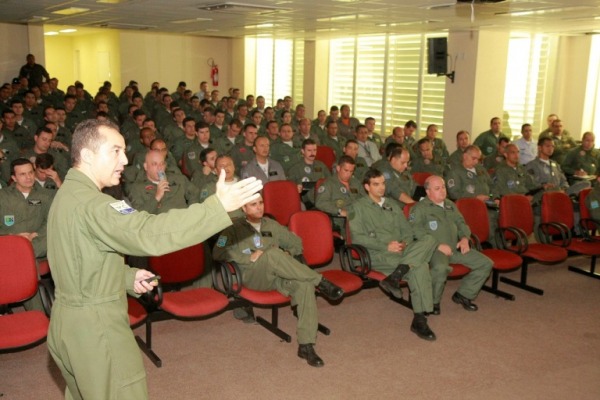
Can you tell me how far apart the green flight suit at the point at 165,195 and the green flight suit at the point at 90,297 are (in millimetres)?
2953

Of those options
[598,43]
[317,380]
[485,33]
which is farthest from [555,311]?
[598,43]

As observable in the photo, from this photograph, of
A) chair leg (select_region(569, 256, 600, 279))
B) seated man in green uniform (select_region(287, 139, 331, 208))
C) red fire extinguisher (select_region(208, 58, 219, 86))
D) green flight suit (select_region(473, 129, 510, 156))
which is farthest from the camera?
red fire extinguisher (select_region(208, 58, 219, 86))

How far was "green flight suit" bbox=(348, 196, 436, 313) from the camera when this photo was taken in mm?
4719

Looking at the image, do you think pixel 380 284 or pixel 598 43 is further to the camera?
pixel 598 43

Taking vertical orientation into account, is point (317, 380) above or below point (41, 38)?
below

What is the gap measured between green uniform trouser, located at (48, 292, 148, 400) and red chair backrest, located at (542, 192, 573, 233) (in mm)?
4819

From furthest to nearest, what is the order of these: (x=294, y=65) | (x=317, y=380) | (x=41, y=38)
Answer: (x=294, y=65) < (x=41, y=38) < (x=317, y=380)

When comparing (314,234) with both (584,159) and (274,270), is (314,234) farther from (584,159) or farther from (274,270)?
(584,159)

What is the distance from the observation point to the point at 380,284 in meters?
4.71

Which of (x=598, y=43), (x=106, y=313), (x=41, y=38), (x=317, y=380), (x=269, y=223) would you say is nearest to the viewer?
(x=106, y=313)

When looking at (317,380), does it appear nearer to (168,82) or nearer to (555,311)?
(555,311)

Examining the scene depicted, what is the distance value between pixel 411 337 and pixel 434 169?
3869 mm

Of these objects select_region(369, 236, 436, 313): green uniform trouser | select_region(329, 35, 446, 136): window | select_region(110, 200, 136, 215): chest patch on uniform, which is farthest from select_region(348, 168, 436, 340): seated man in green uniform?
select_region(329, 35, 446, 136): window

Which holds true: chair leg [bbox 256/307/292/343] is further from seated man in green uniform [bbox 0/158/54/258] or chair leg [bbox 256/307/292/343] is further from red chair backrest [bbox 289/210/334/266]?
seated man in green uniform [bbox 0/158/54/258]
